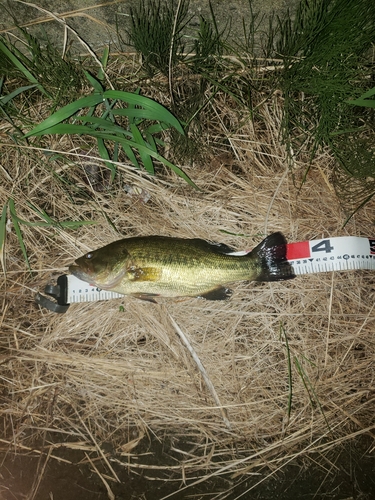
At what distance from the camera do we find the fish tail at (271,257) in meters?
3.00

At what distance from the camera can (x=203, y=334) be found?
3354 mm

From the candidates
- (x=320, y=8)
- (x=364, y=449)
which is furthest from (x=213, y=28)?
(x=364, y=449)

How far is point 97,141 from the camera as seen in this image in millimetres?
3328

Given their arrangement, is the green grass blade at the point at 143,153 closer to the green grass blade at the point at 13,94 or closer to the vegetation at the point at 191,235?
the vegetation at the point at 191,235

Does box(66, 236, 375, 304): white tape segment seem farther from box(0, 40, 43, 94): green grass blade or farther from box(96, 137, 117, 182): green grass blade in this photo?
box(0, 40, 43, 94): green grass blade

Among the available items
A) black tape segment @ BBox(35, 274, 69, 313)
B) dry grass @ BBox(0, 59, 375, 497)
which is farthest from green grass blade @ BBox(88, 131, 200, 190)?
black tape segment @ BBox(35, 274, 69, 313)

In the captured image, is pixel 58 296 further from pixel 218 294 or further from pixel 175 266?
pixel 218 294

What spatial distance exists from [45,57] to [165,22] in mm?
1177

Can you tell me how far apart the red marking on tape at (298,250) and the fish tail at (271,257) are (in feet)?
0.54

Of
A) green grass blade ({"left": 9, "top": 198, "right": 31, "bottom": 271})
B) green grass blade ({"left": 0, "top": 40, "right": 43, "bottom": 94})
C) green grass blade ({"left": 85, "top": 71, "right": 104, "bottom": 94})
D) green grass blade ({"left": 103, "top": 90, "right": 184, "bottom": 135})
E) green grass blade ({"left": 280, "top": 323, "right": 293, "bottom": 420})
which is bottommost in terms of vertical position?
green grass blade ({"left": 280, "top": 323, "right": 293, "bottom": 420})

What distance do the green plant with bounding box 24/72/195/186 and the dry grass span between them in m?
0.23

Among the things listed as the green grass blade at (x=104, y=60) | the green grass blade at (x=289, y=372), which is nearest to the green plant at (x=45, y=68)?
the green grass blade at (x=104, y=60)

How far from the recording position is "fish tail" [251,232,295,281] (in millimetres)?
3004

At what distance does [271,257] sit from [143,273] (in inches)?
42.1
